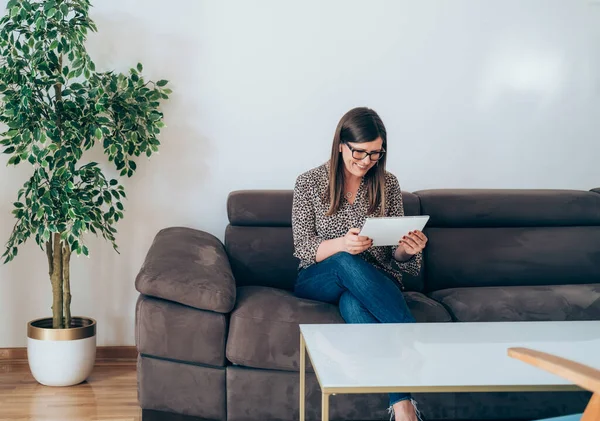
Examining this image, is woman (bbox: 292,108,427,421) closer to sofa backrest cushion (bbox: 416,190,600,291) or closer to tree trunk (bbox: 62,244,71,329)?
sofa backrest cushion (bbox: 416,190,600,291)

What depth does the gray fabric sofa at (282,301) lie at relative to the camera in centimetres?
240

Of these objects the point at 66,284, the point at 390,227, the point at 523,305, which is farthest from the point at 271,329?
the point at 66,284

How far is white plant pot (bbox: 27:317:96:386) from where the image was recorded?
2.88m

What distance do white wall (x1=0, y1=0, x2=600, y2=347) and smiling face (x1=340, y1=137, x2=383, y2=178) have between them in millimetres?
815

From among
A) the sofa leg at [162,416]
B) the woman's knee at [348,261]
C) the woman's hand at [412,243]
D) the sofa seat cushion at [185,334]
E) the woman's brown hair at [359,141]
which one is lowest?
the sofa leg at [162,416]

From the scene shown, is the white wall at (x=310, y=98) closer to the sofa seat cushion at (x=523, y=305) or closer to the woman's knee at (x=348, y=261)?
the sofa seat cushion at (x=523, y=305)

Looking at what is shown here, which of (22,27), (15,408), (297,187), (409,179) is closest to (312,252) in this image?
(297,187)

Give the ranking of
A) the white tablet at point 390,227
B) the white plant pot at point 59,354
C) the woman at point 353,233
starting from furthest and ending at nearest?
1. the white plant pot at point 59,354
2. the woman at point 353,233
3. the white tablet at point 390,227

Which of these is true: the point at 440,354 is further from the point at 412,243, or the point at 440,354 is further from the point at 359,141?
the point at 359,141

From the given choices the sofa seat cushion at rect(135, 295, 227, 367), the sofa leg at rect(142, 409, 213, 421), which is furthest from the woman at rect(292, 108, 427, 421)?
the sofa leg at rect(142, 409, 213, 421)

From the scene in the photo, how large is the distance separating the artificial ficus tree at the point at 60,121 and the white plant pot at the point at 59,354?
0.08m

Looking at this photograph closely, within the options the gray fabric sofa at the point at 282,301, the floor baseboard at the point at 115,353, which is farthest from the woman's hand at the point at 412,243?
the floor baseboard at the point at 115,353

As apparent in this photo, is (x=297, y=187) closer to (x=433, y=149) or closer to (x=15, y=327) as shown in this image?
(x=433, y=149)

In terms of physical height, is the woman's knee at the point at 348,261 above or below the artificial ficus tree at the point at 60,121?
below
